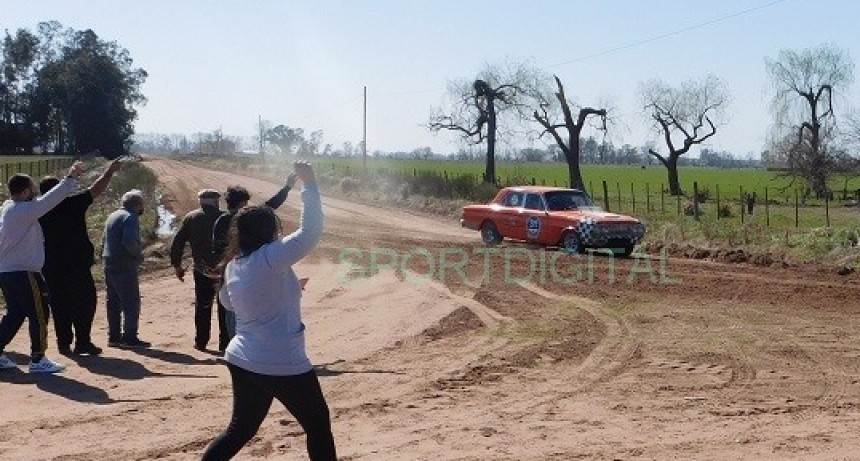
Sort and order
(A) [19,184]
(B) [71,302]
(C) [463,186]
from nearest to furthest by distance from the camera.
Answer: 1. (A) [19,184]
2. (B) [71,302]
3. (C) [463,186]

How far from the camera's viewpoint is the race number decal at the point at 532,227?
72.1 ft

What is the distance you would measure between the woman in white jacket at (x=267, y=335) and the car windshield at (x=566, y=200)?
17.2m

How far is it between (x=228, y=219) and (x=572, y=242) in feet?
43.5

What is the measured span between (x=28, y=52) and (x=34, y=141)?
572 inches

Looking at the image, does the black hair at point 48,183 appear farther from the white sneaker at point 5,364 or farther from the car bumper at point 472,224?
the car bumper at point 472,224

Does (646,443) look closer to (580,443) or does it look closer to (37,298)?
(580,443)

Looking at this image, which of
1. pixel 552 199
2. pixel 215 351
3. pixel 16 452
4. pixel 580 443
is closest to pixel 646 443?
pixel 580 443

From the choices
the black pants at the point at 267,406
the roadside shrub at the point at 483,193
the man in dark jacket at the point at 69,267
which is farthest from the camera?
the roadside shrub at the point at 483,193

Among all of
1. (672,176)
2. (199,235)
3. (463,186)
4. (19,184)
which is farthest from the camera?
(672,176)

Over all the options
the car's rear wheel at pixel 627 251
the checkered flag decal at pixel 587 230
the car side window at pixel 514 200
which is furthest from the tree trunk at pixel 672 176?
the checkered flag decal at pixel 587 230

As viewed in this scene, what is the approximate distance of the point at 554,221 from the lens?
846 inches

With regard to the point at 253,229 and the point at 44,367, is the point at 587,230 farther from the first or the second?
the point at 253,229

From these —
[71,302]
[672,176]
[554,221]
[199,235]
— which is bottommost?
[71,302]

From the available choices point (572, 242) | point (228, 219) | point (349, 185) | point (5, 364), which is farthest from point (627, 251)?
point (349, 185)
